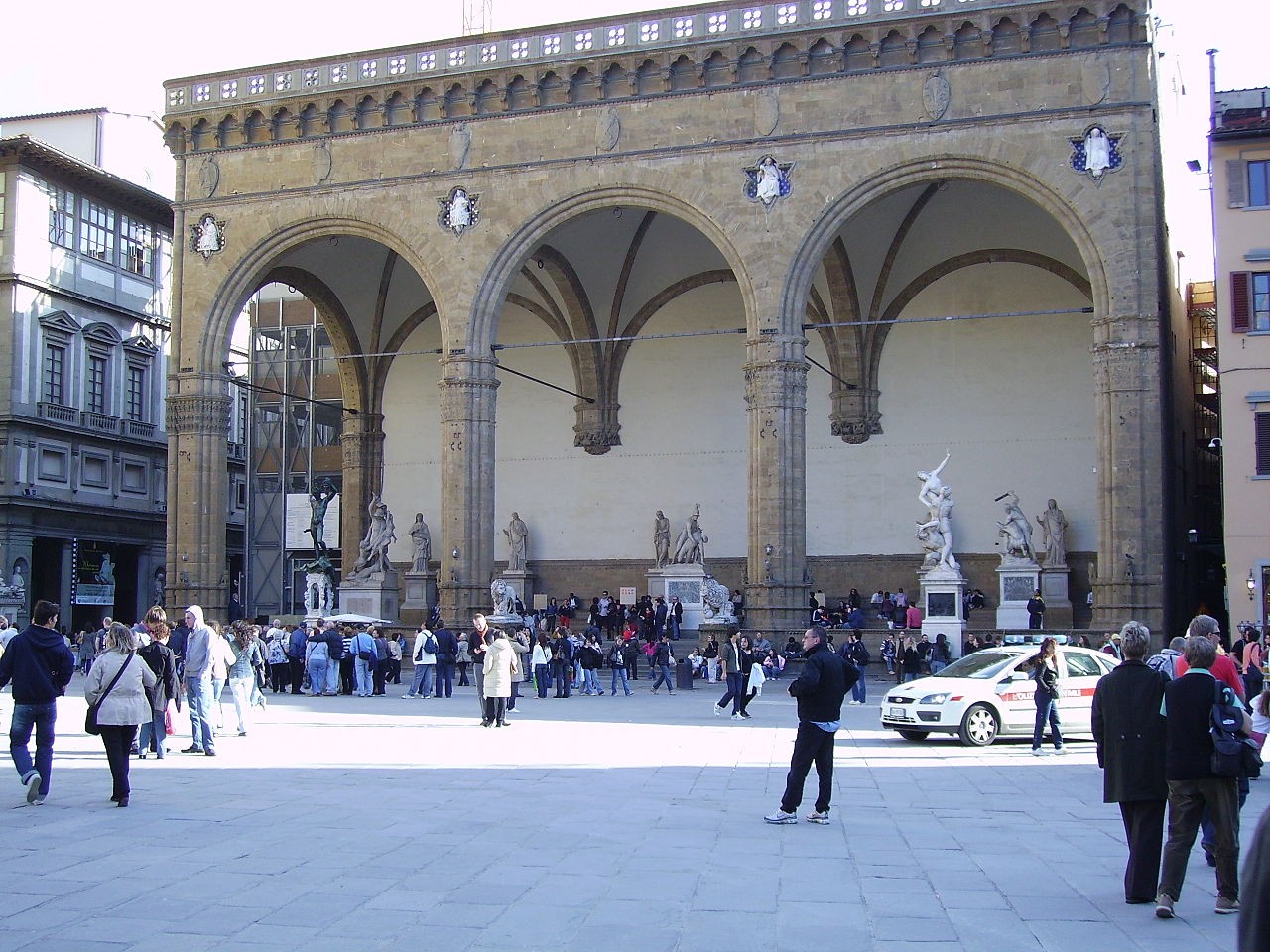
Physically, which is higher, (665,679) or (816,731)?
(816,731)

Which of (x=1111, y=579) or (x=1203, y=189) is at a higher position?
(x=1203, y=189)

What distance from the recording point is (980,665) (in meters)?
18.4

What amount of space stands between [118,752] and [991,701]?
34.7 feet

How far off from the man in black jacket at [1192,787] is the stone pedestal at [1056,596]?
26.7 meters

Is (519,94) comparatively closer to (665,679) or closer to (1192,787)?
(665,679)

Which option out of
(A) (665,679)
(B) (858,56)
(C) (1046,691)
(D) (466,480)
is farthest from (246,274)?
(C) (1046,691)

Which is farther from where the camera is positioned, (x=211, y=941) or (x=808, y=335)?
(x=808, y=335)

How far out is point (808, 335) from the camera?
3950 cm

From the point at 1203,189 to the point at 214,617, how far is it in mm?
28766

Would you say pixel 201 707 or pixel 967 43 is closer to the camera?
pixel 201 707

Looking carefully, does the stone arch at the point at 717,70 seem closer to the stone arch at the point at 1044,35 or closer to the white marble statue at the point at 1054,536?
the stone arch at the point at 1044,35

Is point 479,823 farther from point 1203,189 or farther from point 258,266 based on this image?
point 1203,189

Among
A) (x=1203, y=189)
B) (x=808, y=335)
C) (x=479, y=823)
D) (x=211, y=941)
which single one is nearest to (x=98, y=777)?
(x=479, y=823)

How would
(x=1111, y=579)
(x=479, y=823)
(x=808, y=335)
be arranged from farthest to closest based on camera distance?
(x=808, y=335) < (x=1111, y=579) < (x=479, y=823)
